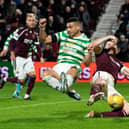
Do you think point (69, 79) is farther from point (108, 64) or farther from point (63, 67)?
point (108, 64)

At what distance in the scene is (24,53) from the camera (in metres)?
17.6

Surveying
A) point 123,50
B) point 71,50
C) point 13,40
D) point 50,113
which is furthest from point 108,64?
point 123,50

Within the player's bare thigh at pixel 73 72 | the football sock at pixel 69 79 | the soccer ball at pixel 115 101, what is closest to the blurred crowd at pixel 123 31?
the player's bare thigh at pixel 73 72

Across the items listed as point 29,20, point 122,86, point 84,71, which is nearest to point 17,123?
point 29,20

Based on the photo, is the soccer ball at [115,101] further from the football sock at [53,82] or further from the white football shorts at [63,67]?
the white football shorts at [63,67]

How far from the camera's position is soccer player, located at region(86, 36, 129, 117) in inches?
502

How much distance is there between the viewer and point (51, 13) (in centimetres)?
2688

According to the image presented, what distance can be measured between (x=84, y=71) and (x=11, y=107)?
904 centimetres

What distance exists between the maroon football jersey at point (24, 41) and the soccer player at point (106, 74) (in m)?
4.35

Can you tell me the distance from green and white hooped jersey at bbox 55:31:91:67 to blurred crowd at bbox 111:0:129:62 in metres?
10.6

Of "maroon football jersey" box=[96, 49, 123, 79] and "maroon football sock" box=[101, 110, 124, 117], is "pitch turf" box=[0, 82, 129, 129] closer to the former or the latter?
"maroon football sock" box=[101, 110, 124, 117]

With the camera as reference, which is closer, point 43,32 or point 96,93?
point 96,93

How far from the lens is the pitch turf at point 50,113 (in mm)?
12008

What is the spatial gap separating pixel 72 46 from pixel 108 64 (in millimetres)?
1405
